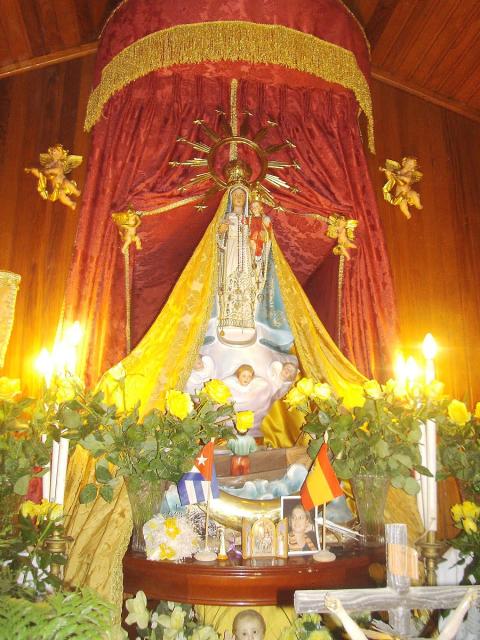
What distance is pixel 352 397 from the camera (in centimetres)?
266

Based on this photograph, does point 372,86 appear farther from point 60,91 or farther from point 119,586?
point 119,586

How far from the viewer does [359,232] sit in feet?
10.9

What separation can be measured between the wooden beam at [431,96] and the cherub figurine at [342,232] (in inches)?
65.3

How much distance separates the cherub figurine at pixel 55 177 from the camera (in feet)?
11.3

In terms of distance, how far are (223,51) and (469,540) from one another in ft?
8.72

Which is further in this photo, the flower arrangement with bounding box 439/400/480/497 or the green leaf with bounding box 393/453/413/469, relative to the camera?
the flower arrangement with bounding box 439/400/480/497

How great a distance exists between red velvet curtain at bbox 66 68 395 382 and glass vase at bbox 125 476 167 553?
3.23 ft

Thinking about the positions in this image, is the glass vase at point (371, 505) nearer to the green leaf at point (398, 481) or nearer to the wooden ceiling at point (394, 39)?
the green leaf at point (398, 481)

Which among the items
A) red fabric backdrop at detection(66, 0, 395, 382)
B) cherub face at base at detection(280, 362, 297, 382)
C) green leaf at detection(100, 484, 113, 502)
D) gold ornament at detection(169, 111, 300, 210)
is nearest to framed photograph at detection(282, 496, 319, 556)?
green leaf at detection(100, 484, 113, 502)

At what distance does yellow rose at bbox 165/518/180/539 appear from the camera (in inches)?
81.0

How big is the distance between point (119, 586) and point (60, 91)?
3.14 meters

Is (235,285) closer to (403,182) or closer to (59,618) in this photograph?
(403,182)

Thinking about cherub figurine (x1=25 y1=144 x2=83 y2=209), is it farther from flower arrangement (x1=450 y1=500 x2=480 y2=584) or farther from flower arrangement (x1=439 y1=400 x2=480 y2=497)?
flower arrangement (x1=450 y1=500 x2=480 y2=584)

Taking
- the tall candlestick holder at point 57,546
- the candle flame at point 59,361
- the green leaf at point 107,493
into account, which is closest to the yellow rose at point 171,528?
the green leaf at point 107,493
